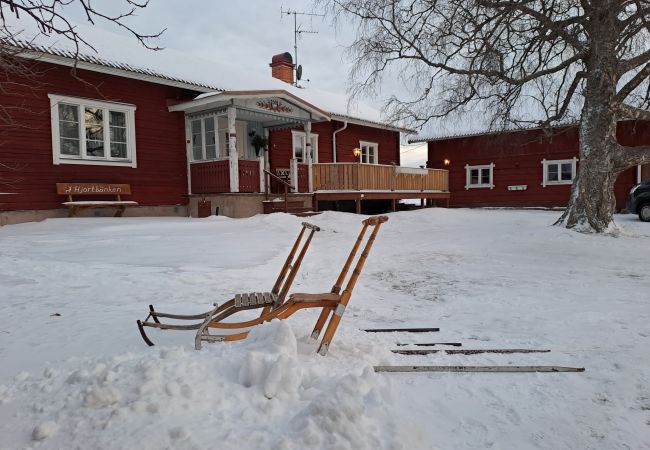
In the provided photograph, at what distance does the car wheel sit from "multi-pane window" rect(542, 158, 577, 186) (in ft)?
22.8

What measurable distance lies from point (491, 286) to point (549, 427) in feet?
11.3

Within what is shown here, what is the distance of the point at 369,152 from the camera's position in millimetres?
20656

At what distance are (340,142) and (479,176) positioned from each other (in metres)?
8.57

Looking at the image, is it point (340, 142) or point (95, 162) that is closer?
point (95, 162)

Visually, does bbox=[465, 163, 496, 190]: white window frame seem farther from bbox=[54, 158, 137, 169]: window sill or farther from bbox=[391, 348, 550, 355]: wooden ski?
bbox=[391, 348, 550, 355]: wooden ski

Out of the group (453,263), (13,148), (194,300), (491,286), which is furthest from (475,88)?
(13,148)

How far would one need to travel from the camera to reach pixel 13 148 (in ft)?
32.3

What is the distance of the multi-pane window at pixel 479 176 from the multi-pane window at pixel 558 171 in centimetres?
249

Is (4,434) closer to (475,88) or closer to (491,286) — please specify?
(491,286)

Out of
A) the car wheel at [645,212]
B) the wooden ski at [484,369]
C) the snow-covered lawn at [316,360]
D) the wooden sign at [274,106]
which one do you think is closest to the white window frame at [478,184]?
the car wheel at [645,212]

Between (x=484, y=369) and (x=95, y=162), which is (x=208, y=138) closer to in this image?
(x=95, y=162)

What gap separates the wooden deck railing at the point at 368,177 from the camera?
50.3ft

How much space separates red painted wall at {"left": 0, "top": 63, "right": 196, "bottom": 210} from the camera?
9914 mm

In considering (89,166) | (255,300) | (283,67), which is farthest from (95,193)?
(283,67)
